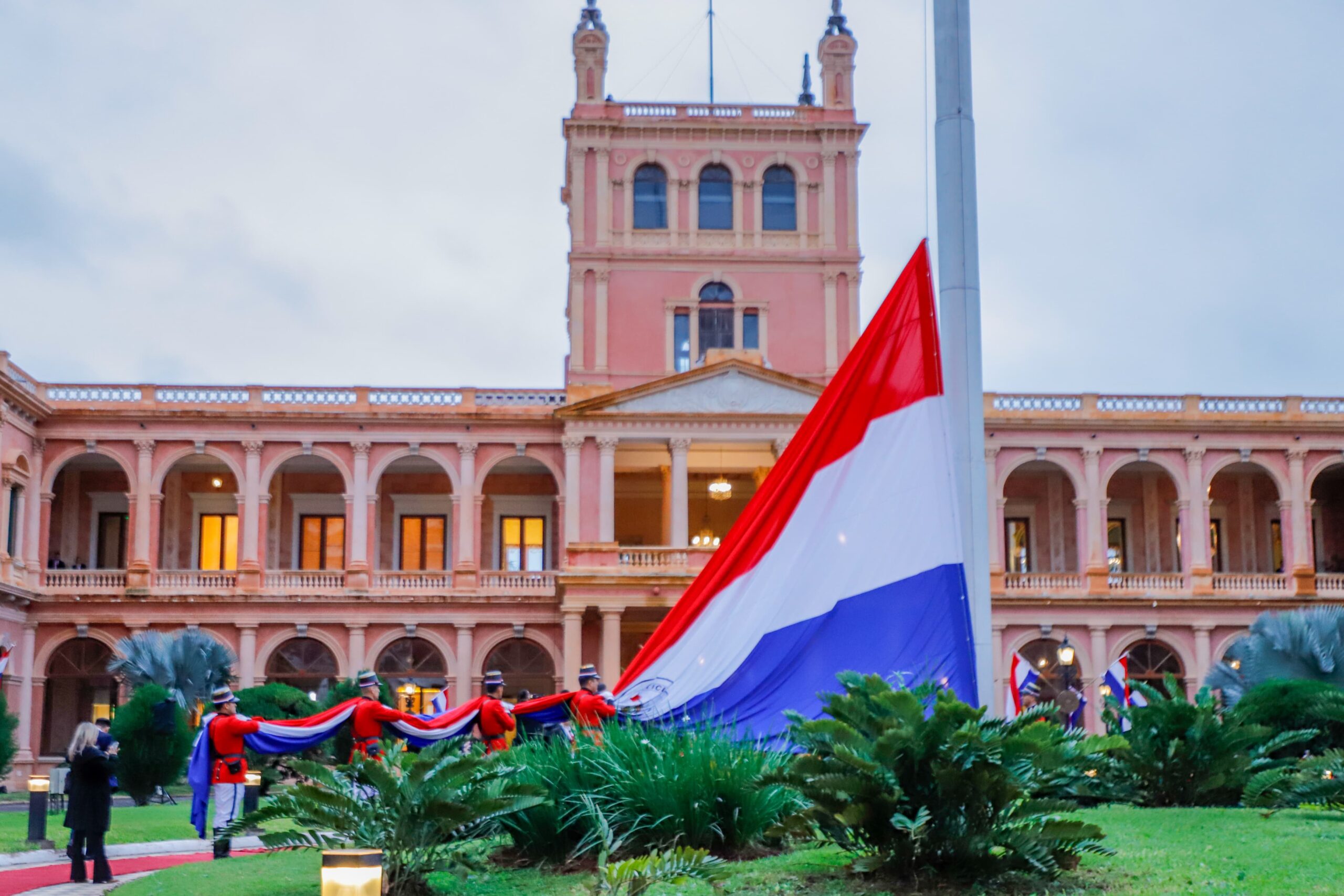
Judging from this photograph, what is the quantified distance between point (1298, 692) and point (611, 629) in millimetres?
23243

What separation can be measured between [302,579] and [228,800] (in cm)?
2753

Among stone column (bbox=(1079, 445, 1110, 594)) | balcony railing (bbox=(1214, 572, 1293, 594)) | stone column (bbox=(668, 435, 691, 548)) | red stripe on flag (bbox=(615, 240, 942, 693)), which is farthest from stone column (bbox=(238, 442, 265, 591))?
red stripe on flag (bbox=(615, 240, 942, 693))

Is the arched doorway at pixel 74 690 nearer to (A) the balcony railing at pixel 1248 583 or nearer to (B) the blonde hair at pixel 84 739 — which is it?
(B) the blonde hair at pixel 84 739

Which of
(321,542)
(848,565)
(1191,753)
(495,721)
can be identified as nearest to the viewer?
(848,565)

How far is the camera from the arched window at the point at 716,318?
42.2 m

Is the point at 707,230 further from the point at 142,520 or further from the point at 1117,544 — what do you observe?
the point at 142,520

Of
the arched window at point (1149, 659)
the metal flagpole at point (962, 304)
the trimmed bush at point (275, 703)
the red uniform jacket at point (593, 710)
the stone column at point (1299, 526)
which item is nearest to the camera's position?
the metal flagpole at point (962, 304)

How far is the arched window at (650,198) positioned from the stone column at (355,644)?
13.6 meters

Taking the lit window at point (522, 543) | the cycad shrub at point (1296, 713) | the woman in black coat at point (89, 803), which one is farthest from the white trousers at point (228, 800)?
the lit window at point (522, 543)

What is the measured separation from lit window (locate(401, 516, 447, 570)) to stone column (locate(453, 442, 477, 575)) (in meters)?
2.50

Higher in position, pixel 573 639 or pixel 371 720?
pixel 573 639

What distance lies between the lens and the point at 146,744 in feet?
81.4

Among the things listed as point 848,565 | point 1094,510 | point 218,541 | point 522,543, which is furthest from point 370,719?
point 1094,510

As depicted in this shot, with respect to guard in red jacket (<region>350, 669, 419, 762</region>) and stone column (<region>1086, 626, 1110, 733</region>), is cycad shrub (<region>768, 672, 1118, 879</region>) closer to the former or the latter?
guard in red jacket (<region>350, 669, 419, 762</region>)
